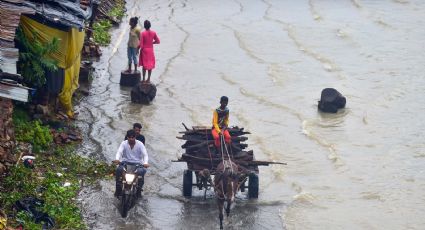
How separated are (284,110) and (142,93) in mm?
4806

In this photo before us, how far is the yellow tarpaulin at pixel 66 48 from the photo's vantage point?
62.6 feet

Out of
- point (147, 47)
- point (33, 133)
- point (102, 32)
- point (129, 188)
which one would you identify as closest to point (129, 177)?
point (129, 188)

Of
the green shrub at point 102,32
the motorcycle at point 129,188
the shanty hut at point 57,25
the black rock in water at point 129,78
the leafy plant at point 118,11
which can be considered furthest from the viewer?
the leafy plant at point 118,11

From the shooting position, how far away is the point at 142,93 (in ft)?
81.8

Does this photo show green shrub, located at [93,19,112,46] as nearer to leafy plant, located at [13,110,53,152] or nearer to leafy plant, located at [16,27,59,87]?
leafy plant, located at [13,110,53,152]

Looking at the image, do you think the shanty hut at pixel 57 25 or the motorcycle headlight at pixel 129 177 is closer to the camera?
the motorcycle headlight at pixel 129 177

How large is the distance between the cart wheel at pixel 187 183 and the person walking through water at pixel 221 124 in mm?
861

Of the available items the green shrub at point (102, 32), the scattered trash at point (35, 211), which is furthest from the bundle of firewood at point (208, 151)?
the green shrub at point (102, 32)

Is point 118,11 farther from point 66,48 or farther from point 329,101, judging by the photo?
point 66,48

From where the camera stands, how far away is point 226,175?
15891mm

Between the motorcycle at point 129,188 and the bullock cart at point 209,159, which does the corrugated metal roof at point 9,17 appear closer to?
the motorcycle at point 129,188

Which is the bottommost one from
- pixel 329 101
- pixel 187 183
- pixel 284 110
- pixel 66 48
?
pixel 187 183

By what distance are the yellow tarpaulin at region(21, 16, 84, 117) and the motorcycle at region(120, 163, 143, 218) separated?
4.56 metres

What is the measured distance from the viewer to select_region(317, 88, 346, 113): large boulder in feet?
87.2
